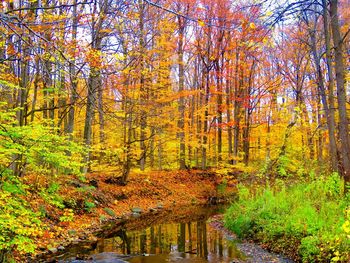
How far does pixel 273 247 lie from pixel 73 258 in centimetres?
520

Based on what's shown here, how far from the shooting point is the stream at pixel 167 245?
9.09 meters

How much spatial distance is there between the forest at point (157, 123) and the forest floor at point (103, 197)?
77 millimetres

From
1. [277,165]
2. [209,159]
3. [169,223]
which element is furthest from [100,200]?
[209,159]

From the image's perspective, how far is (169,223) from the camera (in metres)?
14.1

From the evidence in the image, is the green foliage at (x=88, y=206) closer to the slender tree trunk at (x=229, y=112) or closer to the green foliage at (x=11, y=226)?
the green foliage at (x=11, y=226)

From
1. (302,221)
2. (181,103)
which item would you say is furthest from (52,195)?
(181,103)

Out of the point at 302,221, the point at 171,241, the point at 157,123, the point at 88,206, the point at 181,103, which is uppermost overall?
the point at 181,103

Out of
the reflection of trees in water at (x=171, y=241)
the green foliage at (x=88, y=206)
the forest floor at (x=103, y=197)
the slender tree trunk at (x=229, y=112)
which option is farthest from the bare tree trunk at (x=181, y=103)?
the reflection of trees in water at (x=171, y=241)

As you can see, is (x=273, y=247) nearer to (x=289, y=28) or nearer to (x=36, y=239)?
(x=36, y=239)

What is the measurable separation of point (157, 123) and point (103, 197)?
5.25 metres

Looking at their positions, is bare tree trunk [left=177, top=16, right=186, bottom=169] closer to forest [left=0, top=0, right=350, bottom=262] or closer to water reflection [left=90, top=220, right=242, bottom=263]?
forest [left=0, top=0, right=350, bottom=262]

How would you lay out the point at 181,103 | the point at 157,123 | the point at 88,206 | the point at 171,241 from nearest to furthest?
the point at 171,241 < the point at 88,206 < the point at 157,123 < the point at 181,103

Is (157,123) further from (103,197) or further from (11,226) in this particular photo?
(11,226)

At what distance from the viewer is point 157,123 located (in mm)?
19219
